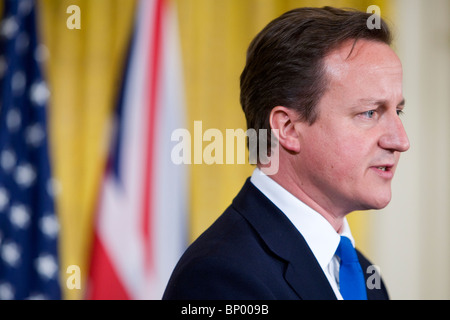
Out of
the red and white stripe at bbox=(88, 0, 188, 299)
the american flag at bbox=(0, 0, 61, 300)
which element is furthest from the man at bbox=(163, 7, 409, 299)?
the american flag at bbox=(0, 0, 61, 300)

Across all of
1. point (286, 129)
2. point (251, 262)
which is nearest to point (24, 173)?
point (286, 129)

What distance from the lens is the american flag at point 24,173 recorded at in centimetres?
263

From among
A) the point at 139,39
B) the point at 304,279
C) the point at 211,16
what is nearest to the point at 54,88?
the point at 139,39

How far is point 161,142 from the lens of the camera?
109 inches

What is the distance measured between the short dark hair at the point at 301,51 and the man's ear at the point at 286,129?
0.02 metres

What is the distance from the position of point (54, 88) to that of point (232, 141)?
3.39 feet

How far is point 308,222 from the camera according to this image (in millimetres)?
1219

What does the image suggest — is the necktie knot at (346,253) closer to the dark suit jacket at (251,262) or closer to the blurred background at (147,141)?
the dark suit jacket at (251,262)

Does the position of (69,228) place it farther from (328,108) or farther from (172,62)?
(328,108)

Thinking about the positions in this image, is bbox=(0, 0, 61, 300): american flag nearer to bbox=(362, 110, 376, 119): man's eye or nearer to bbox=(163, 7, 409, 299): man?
bbox=(163, 7, 409, 299): man

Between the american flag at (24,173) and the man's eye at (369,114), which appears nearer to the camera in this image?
the man's eye at (369,114)

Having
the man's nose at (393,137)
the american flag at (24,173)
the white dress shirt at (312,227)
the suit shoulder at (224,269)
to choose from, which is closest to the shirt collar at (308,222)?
the white dress shirt at (312,227)

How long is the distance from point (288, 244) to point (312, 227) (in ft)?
0.27
